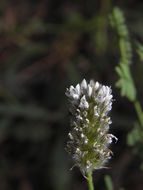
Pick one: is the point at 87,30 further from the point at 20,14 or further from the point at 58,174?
the point at 58,174

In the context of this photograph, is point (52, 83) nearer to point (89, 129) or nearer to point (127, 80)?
point (127, 80)

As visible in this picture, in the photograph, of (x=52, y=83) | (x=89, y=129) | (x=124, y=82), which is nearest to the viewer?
(x=89, y=129)

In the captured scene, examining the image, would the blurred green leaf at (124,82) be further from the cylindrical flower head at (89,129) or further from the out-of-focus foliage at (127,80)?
the cylindrical flower head at (89,129)

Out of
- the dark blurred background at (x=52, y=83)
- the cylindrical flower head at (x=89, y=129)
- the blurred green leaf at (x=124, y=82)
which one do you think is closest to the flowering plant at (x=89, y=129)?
the cylindrical flower head at (x=89, y=129)

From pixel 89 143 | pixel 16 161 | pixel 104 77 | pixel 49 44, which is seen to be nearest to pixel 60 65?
pixel 49 44

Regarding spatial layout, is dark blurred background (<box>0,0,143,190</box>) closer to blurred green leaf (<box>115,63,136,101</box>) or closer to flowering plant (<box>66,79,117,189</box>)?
blurred green leaf (<box>115,63,136,101</box>)

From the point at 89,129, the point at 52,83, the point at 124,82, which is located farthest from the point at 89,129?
the point at 52,83
